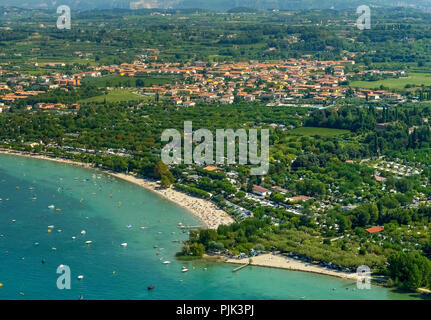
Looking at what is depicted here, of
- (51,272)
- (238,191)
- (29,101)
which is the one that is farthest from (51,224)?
(29,101)

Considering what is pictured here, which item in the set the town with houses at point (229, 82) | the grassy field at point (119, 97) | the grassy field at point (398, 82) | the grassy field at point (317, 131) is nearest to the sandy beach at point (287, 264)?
the grassy field at point (317, 131)

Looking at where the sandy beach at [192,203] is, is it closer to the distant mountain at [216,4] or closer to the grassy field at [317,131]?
the grassy field at [317,131]

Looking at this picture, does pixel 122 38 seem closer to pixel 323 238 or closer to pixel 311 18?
pixel 311 18

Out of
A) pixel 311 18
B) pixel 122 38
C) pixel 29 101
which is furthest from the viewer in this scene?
pixel 311 18

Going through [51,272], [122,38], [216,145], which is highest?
[122,38]

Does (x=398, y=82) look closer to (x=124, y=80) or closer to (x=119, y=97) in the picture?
(x=124, y=80)

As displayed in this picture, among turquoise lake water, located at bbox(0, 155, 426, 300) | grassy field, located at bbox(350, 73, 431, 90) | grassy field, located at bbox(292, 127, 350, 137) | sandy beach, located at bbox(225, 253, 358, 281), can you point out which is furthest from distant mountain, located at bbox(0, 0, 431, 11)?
sandy beach, located at bbox(225, 253, 358, 281)
